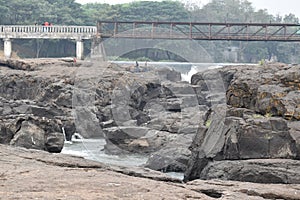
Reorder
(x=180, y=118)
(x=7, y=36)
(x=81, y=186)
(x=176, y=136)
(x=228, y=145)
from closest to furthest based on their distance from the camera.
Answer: (x=81, y=186) → (x=228, y=145) → (x=176, y=136) → (x=180, y=118) → (x=7, y=36)

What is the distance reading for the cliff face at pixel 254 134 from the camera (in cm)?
1517

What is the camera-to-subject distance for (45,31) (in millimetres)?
64938

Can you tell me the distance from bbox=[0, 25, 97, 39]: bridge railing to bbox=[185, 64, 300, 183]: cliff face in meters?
44.9

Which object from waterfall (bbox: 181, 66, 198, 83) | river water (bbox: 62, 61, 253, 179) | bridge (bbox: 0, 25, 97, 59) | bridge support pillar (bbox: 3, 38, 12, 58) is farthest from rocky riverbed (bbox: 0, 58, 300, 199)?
bridge support pillar (bbox: 3, 38, 12, 58)

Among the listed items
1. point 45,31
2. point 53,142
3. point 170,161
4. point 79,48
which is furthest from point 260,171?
point 45,31

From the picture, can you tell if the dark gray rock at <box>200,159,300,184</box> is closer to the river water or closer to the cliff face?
the cliff face

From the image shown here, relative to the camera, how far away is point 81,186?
364 inches

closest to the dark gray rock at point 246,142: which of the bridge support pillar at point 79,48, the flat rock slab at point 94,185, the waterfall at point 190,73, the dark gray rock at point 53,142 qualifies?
the flat rock slab at point 94,185

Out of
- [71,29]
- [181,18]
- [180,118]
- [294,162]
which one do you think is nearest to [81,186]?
[294,162]

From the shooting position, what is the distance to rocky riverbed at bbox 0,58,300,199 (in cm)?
1008

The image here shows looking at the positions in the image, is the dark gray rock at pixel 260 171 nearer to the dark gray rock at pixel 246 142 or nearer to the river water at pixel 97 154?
the dark gray rock at pixel 246 142

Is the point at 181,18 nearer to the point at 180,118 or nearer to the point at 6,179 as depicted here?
the point at 180,118

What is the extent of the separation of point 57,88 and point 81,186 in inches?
1076

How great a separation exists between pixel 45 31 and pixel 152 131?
132ft
